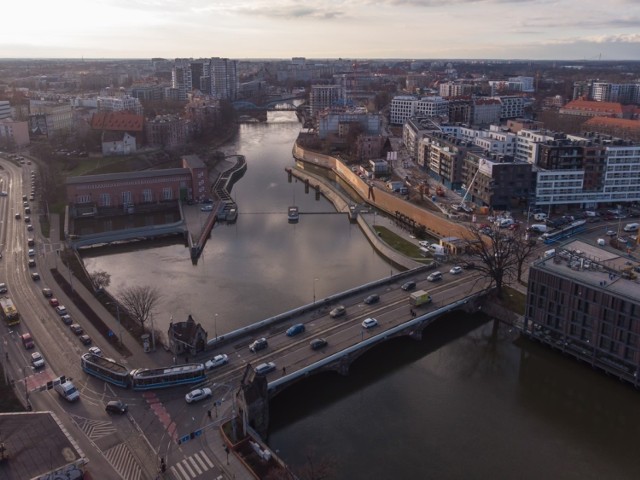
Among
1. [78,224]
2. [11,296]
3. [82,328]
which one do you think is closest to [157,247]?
[78,224]

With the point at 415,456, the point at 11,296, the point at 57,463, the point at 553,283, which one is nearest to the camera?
the point at 57,463

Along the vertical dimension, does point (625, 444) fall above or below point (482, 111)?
below

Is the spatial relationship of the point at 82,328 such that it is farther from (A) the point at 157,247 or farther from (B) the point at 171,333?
(A) the point at 157,247

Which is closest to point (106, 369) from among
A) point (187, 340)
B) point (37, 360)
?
point (187, 340)

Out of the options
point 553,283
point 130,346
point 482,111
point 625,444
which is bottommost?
point 625,444

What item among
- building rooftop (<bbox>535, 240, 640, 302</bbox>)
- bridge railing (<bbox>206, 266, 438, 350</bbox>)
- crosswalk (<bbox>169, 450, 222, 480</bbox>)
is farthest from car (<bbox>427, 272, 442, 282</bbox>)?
crosswalk (<bbox>169, 450, 222, 480</bbox>)

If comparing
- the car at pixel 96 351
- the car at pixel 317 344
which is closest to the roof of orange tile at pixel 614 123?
the car at pixel 317 344

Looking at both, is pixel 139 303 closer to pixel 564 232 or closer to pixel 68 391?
pixel 68 391

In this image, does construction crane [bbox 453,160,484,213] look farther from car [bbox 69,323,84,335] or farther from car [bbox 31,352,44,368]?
car [bbox 31,352,44,368]
